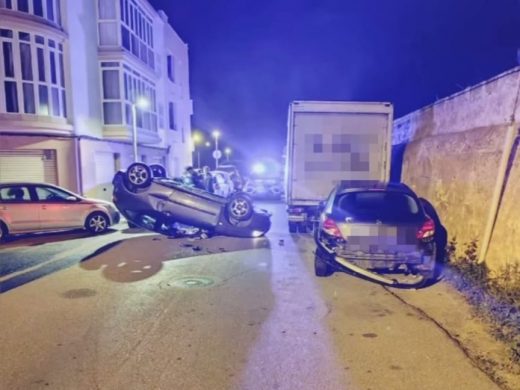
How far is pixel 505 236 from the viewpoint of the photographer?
243 inches

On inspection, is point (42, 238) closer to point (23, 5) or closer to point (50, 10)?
point (23, 5)

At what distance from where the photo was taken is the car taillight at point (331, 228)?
6396 millimetres

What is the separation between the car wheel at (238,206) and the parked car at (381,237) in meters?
4.08

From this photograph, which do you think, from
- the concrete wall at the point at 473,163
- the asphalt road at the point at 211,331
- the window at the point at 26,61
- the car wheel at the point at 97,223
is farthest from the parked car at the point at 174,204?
the window at the point at 26,61

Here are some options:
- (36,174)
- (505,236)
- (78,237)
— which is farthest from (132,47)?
(505,236)

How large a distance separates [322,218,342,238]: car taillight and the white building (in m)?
12.1

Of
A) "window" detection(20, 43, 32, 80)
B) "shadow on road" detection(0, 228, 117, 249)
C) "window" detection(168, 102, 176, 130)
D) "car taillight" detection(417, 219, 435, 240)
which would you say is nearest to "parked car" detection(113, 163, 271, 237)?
"shadow on road" detection(0, 228, 117, 249)

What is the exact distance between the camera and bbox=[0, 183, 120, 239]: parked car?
10625 mm

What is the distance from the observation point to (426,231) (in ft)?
20.4

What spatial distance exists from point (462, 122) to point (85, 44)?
1481 cm

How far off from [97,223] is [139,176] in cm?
247

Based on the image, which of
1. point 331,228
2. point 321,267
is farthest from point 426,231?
point 321,267

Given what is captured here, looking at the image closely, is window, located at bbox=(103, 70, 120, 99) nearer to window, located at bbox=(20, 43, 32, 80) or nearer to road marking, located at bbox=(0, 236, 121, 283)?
window, located at bbox=(20, 43, 32, 80)

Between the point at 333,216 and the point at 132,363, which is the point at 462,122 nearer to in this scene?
the point at 333,216
